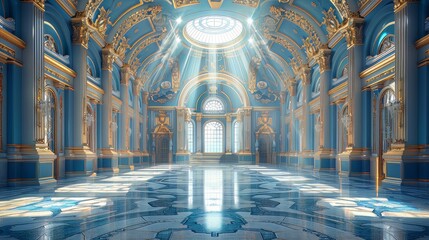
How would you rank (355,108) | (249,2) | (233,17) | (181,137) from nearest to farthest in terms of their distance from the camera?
(355,108) < (249,2) < (233,17) < (181,137)

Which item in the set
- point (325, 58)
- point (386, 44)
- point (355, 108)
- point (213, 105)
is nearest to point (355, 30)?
point (386, 44)

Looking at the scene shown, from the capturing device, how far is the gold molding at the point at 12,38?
11.0 metres

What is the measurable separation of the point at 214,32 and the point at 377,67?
20.5 m

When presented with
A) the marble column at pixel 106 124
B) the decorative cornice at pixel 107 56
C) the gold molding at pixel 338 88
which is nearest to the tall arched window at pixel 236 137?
the gold molding at pixel 338 88

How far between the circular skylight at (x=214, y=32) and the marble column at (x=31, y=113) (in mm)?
20104

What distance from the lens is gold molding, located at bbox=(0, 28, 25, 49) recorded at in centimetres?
1102

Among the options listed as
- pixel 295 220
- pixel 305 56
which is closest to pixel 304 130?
pixel 305 56

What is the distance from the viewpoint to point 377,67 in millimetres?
15117

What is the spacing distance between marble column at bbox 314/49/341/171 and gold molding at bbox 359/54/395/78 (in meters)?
4.47

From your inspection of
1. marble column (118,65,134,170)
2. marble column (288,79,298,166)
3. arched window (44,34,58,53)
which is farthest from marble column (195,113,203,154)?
arched window (44,34,58,53)

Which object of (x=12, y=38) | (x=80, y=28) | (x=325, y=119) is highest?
(x=80, y=28)

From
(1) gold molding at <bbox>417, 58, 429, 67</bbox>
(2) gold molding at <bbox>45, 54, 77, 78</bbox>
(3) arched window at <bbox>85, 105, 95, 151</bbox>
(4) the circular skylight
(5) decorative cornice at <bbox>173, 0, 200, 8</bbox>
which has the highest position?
(4) the circular skylight

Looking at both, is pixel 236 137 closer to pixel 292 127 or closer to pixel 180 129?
pixel 180 129

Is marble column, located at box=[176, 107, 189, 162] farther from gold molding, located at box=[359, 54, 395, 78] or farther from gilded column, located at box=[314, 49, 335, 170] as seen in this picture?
gold molding, located at box=[359, 54, 395, 78]
